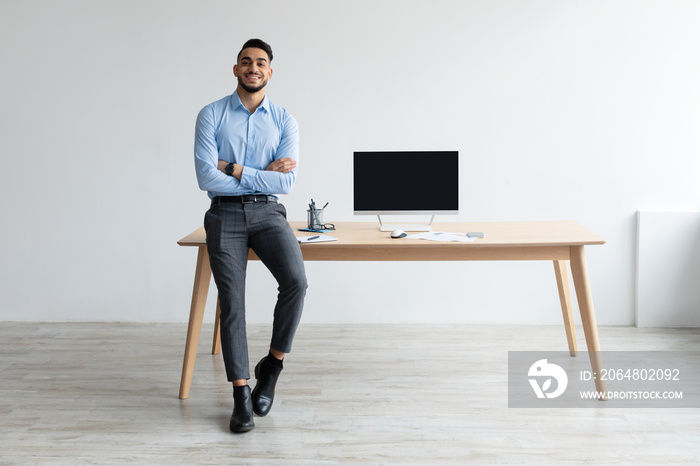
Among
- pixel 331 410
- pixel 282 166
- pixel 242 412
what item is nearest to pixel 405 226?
pixel 282 166

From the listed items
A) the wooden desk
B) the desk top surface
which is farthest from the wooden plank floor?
the desk top surface

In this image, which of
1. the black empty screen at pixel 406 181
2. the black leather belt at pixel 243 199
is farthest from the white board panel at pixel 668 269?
the black leather belt at pixel 243 199

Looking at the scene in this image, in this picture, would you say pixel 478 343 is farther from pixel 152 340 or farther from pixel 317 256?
pixel 152 340

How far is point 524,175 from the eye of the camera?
158 inches

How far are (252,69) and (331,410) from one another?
144cm

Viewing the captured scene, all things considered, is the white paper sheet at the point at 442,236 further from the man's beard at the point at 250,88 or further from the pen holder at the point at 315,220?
the man's beard at the point at 250,88

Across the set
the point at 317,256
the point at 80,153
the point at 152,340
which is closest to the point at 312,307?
the point at 152,340

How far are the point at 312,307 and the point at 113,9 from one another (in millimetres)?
2163

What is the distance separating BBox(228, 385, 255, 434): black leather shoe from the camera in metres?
2.56

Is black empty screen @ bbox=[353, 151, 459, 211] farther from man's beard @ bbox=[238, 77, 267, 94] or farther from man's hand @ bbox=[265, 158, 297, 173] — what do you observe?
man's beard @ bbox=[238, 77, 267, 94]

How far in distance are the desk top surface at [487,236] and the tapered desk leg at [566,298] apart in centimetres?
23

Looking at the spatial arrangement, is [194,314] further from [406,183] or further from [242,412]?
[406,183]

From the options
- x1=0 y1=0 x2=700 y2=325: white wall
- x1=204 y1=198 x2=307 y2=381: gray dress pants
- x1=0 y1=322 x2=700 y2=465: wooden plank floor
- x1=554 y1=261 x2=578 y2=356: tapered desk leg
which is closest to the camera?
x1=0 y1=322 x2=700 y2=465: wooden plank floor

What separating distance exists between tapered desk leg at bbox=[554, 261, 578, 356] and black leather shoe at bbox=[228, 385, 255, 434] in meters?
1.64
